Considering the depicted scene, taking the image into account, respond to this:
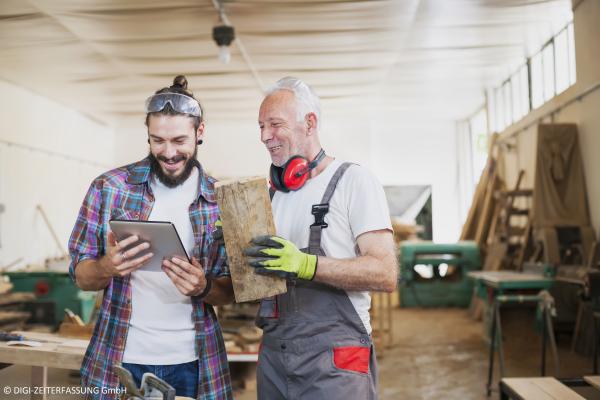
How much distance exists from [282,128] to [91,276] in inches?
31.6

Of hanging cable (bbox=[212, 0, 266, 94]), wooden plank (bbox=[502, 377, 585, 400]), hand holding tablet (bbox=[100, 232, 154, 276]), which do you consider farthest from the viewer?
hanging cable (bbox=[212, 0, 266, 94])

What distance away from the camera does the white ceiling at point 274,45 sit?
6.66 metres

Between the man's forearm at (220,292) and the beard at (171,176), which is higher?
the beard at (171,176)

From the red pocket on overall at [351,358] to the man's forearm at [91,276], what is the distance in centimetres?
79

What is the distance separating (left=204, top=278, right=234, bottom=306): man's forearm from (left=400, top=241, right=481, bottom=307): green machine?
8.15 metres

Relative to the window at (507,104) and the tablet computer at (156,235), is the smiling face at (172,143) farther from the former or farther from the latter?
the window at (507,104)

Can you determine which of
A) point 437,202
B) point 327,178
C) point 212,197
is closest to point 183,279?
point 212,197

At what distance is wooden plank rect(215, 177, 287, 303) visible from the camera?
5.83 ft

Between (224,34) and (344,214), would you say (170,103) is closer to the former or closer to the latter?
(344,214)

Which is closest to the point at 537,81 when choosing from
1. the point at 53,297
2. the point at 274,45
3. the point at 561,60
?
the point at 561,60

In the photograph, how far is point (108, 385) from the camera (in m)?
2.02

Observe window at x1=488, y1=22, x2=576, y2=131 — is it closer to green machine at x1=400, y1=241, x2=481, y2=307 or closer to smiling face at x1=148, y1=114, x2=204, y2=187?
green machine at x1=400, y1=241, x2=481, y2=307

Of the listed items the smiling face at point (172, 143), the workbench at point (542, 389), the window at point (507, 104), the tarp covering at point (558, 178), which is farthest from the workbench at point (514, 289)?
the window at point (507, 104)

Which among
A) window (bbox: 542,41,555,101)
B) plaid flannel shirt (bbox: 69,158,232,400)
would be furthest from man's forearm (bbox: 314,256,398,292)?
window (bbox: 542,41,555,101)
